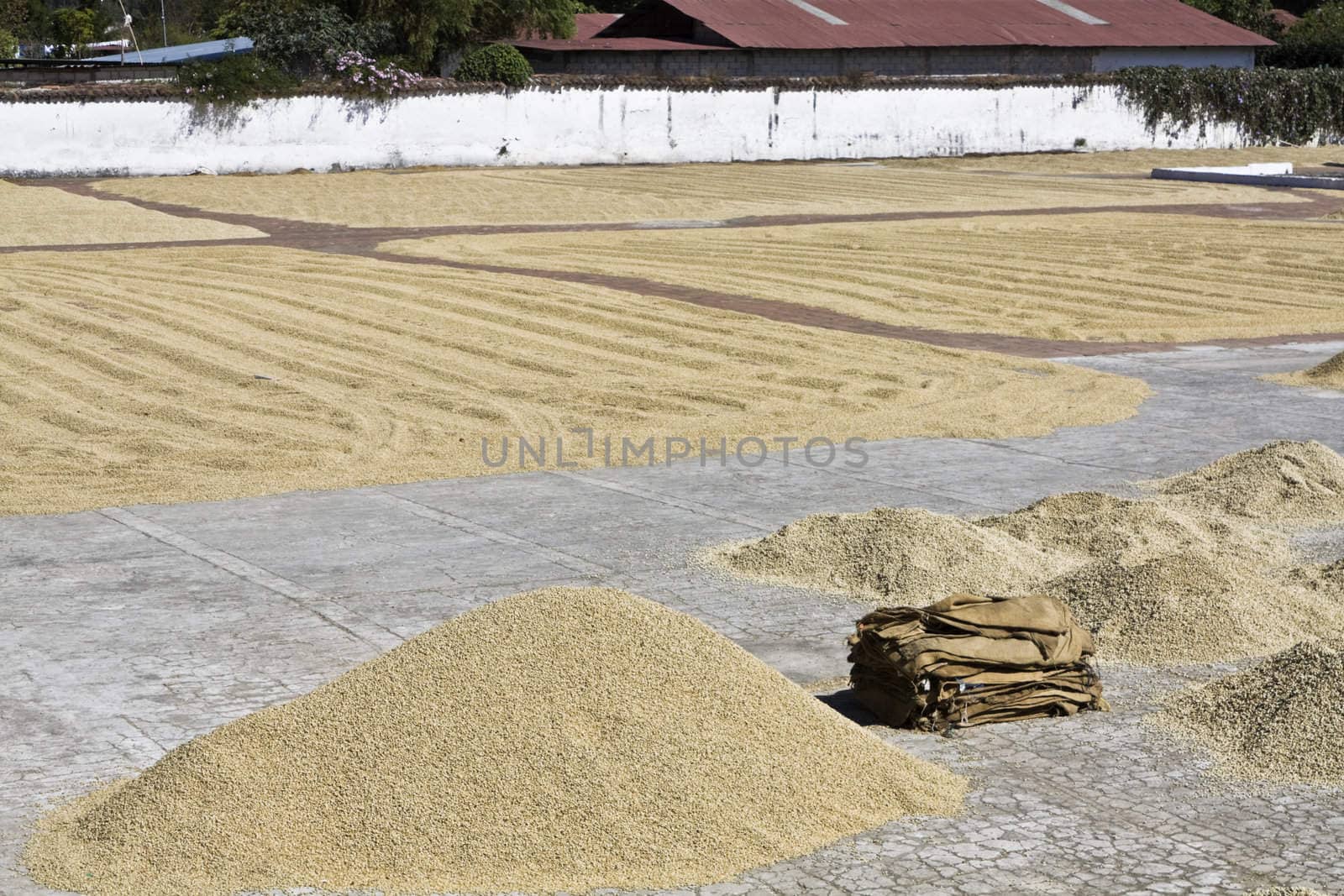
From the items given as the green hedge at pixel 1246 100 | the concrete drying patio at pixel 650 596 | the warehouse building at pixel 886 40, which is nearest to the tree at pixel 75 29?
the warehouse building at pixel 886 40

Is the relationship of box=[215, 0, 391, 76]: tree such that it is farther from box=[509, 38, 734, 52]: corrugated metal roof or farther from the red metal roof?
the red metal roof

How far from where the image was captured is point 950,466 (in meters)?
11.2

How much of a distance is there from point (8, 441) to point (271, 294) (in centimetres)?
706

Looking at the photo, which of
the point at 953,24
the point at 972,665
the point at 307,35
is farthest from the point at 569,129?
the point at 972,665

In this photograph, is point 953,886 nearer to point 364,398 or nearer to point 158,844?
point 158,844

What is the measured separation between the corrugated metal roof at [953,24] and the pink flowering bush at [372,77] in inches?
438

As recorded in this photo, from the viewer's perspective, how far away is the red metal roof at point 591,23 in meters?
58.7

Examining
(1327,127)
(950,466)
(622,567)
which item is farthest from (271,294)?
(1327,127)

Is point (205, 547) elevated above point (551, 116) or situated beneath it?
situated beneath

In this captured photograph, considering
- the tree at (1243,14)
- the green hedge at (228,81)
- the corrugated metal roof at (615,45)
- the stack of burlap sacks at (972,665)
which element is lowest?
the stack of burlap sacks at (972,665)

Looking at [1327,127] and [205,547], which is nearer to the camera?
[205,547]

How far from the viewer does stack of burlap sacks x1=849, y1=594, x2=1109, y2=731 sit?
6.39 metres

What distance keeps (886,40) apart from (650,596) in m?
43.3

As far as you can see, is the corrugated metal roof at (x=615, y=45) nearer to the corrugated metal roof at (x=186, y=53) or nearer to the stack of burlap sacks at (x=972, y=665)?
the corrugated metal roof at (x=186, y=53)
